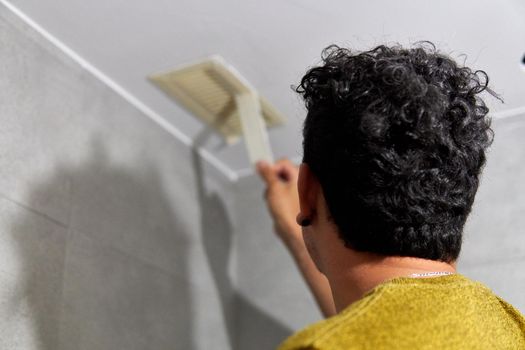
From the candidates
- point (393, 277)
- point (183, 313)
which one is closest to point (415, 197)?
point (393, 277)

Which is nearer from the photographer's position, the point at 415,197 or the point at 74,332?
the point at 415,197

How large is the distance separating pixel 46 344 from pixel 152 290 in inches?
11.8

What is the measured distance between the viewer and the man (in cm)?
66

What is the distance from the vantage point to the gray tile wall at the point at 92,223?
1004mm

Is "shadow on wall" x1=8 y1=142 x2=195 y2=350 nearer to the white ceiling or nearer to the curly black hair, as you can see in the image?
the white ceiling

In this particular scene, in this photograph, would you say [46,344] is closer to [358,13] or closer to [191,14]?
[191,14]

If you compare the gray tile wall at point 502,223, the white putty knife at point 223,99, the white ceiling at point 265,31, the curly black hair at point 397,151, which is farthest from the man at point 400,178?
the gray tile wall at point 502,223

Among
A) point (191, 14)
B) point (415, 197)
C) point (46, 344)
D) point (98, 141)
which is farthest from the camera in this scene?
point (98, 141)

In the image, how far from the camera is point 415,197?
0.67m

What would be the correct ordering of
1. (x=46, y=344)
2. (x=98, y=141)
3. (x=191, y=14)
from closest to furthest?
(x=46, y=344) → (x=191, y=14) → (x=98, y=141)

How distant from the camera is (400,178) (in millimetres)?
664

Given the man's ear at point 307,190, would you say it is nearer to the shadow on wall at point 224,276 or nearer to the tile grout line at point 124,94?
the tile grout line at point 124,94

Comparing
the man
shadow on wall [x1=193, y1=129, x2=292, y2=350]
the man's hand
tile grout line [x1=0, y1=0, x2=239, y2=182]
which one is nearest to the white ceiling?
tile grout line [x1=0, y1=0, x2=239, y2=182]

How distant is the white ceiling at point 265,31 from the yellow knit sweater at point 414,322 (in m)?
0.58
